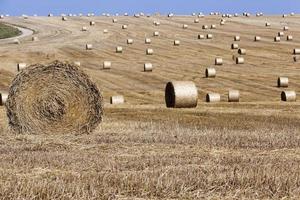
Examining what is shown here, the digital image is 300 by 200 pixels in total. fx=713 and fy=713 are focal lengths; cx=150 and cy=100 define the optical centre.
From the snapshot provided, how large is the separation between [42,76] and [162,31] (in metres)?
50.8

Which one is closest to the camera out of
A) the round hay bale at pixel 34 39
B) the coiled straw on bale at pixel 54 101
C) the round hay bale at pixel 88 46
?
the coiled straw on bale at pixel 54 101

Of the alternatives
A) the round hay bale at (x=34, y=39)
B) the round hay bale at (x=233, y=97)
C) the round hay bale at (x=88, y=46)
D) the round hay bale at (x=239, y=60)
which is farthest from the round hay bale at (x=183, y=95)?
the round hay bale at (x=34, y=39)

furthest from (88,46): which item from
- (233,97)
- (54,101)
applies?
(54,101)

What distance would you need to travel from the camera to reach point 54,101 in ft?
53.8

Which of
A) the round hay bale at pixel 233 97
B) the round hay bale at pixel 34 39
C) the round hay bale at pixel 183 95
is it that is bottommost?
the round hay bale at pixel 233 97

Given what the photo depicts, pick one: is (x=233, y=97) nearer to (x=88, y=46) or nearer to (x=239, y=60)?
(x=239, y=60)

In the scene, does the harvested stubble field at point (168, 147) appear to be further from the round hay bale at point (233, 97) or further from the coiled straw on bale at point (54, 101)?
the round hay bale at point (233, 97)

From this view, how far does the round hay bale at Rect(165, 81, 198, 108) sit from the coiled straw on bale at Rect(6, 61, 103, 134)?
612 centimetres

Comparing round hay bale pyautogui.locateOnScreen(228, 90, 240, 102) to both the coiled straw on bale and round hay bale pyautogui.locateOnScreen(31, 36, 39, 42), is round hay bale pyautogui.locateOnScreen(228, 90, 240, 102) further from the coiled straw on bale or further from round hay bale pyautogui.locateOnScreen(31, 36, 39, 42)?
round hay bale pyautogui.locateOnScreen(31, 36, 39, 42)

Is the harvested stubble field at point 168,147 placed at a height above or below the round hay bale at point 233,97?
A: above

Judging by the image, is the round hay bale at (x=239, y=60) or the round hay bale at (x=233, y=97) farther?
the round hay bale at (x=239, y=60)

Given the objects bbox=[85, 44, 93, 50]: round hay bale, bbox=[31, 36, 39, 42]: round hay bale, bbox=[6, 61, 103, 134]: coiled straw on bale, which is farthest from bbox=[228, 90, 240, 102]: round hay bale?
bbox=[31, 36, 39, 42]: round hay bale

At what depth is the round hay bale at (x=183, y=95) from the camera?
22062 millimetres

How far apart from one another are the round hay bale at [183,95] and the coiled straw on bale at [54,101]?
6116mm
